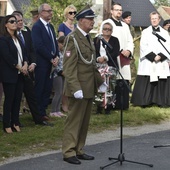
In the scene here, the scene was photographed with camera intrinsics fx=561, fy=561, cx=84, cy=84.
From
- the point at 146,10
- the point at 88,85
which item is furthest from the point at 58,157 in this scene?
the point at 146,10

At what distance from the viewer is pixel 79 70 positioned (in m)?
7.59

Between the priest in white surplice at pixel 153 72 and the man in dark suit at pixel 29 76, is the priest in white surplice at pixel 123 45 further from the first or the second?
the man in dark suit at pixel 29 76

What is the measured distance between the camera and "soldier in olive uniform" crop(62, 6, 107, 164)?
7.49 m

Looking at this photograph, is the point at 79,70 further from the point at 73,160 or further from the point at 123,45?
the point at 123,45

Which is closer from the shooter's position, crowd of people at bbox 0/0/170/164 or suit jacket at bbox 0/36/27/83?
crowd of people at bbox 0/0/170/164

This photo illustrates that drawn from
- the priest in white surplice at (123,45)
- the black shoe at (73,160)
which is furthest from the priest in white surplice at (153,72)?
the black shoe at (73,160)

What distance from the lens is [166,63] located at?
13.0 meters

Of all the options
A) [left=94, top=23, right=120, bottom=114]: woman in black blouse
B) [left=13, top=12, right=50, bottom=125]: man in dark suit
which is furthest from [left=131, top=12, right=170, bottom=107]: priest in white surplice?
[left=13, top=12, right=50, bottom=125]: man in dark suit

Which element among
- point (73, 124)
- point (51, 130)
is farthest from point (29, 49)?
point (73, 124)

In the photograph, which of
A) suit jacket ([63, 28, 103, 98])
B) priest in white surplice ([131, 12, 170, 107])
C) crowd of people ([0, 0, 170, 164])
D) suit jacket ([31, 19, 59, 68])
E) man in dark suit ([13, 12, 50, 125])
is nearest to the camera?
suit jacket ([63, 28, 103, 98])

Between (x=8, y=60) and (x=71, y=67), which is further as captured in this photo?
(x=8, y=60)

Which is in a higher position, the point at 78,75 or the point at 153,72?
the point at 78,75

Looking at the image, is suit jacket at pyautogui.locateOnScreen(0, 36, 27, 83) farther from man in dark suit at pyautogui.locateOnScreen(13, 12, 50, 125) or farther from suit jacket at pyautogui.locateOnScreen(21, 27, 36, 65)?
suit jacket at pyautogui.locateOnScreen(21, 27, 36, 65)

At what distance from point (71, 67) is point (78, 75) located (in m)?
0.19
